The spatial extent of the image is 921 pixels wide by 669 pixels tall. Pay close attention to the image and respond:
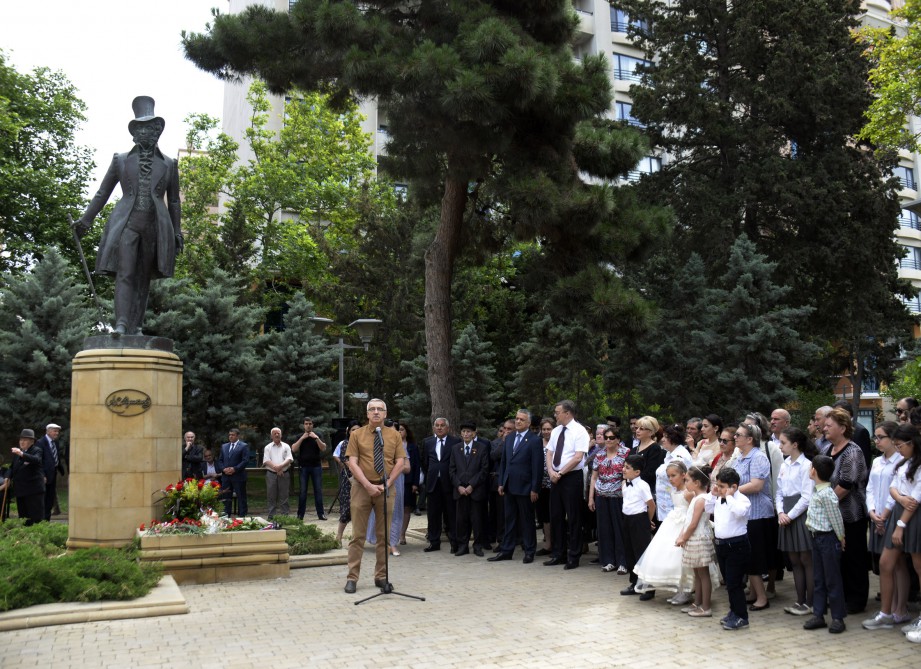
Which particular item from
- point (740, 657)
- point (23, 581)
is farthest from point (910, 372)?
point (23, 581)

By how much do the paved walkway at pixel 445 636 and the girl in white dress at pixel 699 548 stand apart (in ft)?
0.74

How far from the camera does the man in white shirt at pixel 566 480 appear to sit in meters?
10.8

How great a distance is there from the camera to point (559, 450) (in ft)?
36.2

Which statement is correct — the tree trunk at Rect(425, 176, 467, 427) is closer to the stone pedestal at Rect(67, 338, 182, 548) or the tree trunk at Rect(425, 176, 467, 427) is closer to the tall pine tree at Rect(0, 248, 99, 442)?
the stone pedestal at Rect(67, 338, 182, 548)

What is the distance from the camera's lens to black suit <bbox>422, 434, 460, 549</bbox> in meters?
12.8

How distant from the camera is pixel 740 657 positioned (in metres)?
6.22

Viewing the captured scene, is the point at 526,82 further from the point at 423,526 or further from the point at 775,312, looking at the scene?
the point at 775,312

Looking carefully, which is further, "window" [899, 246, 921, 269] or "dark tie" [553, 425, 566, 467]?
"window" [899, 246, 921, 269]

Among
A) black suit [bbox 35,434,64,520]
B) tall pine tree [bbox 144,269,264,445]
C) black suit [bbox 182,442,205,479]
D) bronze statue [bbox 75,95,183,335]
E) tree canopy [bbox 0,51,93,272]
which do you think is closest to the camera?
bronze statue [bbox 75,95,183,335]

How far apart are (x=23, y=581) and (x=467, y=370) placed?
1864cm

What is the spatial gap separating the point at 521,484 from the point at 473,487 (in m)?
0.97

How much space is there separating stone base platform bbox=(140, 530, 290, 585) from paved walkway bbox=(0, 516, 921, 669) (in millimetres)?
400
